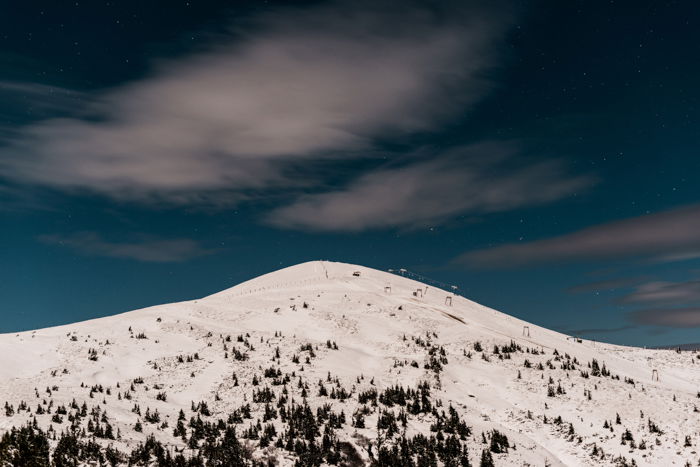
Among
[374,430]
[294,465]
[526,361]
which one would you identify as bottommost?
[294,465]

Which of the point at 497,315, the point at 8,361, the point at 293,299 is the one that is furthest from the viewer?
the point at 497,315

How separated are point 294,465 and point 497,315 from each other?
45.2 m

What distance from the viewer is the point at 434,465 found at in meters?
27.1

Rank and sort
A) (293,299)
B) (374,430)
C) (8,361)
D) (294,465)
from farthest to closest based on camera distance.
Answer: (293,299), (8,361), (374,430), (294,465)

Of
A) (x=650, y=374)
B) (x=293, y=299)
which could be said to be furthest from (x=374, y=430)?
(x=650, y=374)

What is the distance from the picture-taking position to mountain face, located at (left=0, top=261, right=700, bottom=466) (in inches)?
1072

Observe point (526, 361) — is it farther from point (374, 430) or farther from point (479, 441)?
point (374, 430)

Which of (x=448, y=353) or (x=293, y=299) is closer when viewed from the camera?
(x=448, y=353)

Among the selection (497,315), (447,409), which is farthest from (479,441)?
(497,315)

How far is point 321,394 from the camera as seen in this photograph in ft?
113

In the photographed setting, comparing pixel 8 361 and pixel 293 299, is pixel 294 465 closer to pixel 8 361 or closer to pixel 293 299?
pixel 8 361

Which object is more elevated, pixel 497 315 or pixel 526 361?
pixel 497 315

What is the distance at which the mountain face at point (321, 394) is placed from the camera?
1072 inches

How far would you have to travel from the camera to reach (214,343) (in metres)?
43.1
